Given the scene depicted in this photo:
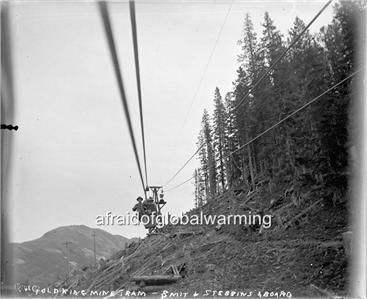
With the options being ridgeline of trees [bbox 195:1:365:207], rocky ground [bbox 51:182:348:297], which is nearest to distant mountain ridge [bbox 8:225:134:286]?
rocky ground [bbox 51:182:348:297]

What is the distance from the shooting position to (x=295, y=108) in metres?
14.1

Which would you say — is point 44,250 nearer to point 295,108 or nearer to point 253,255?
point 253,255

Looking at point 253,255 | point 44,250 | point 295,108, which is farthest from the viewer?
point 295,108

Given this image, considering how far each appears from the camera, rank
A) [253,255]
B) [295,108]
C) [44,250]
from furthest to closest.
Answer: [295,108] < [253,255] < [44,250]

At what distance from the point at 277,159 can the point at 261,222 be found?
4.32 m

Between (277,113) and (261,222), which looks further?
(277,113)

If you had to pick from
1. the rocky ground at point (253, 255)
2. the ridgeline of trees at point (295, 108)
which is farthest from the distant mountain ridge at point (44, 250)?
the ridgeline of trees at point (295, 108)

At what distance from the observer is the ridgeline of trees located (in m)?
9.04

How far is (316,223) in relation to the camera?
39.5 feet

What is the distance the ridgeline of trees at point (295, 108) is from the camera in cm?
904

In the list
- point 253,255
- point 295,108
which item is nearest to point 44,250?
point 253,255

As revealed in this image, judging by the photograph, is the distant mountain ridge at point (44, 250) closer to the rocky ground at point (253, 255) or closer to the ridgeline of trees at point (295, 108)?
the rocky ground at point (253, 255)

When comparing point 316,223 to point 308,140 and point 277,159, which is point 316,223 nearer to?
point 308,140

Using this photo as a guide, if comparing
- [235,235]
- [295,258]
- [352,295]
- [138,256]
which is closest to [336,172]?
[295,258]
